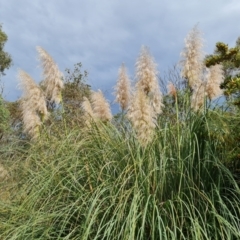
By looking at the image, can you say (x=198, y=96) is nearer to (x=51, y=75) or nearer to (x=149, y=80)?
(x=149, y=80)

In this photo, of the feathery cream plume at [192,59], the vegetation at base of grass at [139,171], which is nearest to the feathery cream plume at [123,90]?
the vegetation at base of grass at [139,171]

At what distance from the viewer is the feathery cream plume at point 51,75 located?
14.1ft

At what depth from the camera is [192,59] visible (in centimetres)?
371

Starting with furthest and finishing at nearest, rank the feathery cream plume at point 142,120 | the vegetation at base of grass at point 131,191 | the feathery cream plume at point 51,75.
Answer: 1. the feathery cream plume at point 51,75
2. the feathery cream plume at point 142,120
3. the vegetation at base of grass at point 131,191

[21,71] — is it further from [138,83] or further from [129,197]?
[129,197]

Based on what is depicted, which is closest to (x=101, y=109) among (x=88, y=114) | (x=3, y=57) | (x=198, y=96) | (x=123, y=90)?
(x=88, y=114)

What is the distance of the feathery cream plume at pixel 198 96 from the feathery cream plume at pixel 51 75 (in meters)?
1.41

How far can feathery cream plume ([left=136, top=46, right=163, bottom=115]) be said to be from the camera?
3723 mm

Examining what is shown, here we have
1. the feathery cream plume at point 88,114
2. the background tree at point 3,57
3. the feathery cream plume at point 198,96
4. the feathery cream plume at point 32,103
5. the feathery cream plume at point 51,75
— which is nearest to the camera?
the feathery cream plume at point 198,96

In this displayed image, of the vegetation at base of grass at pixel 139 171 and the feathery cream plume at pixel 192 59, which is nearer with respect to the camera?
the vegetation at base of grass at pixel 139 171

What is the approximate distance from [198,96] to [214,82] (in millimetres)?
188

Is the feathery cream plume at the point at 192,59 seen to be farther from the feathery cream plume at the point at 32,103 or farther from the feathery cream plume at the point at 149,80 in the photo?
the feathery cream plume at the point at 32,103

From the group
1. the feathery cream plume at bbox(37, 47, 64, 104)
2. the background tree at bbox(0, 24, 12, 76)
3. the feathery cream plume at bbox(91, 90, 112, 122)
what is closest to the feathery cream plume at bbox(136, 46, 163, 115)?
the feathery cream plume at bbox(91, 90, 112, 122)

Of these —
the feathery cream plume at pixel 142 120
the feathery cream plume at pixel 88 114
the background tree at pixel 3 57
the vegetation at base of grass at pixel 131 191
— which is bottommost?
the vegetation at base of grass at pixel 131 191
